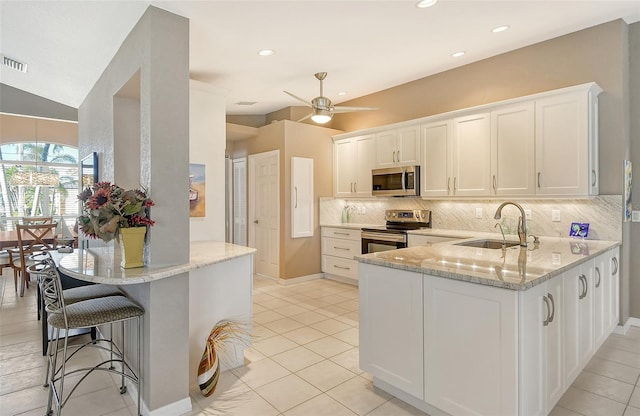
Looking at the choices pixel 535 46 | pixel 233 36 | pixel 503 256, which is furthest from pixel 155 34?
pixel 535 46

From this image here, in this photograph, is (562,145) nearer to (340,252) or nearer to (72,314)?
(340,252)

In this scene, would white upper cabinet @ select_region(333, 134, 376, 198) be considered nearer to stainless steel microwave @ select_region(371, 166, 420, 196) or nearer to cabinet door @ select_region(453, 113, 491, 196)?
stainless steel microwave @ select_region(371, 166, 420, 196)

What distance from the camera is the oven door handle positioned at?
4.64 m

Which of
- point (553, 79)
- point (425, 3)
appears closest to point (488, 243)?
point (553, 79)

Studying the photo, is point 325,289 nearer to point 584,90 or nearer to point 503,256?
point 503,256

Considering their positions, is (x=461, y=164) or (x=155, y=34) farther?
(x=461, y=164)

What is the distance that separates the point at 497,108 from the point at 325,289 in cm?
328

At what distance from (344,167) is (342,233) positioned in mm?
1118

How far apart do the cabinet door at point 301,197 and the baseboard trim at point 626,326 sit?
12.9 feet

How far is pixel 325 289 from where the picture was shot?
5223mm

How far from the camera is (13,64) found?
3.91 m

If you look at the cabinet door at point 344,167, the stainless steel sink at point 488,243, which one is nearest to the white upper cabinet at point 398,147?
the cabinet door at point 344,167

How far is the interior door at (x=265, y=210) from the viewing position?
18.7ft

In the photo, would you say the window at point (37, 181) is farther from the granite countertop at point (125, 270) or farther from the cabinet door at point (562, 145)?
the cabinet door at point (562, 145)
